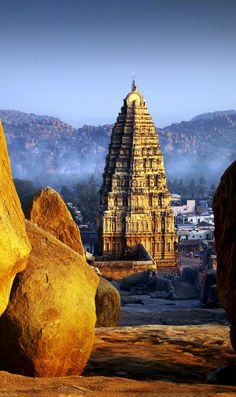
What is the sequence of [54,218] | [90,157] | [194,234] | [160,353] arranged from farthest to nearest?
[90,157], [194,234], [54,218], [160,353]

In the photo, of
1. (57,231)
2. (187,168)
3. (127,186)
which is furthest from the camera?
(187,168)

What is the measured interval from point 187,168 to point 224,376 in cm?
16710

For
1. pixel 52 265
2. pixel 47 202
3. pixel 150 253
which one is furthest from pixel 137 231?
pixel 52 265

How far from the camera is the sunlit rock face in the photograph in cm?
729

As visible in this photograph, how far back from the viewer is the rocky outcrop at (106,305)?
398 inches

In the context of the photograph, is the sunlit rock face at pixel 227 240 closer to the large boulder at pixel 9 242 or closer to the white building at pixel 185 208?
the large boulder at pixel 9 242

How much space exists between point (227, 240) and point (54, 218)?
9.79 feet

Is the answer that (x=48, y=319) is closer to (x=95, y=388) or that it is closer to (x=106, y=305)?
(x=95, y=388)

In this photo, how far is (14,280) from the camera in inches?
268

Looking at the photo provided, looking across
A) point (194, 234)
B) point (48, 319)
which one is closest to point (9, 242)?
point (48, 319)

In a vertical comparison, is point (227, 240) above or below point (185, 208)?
above

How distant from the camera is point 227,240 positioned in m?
7.44

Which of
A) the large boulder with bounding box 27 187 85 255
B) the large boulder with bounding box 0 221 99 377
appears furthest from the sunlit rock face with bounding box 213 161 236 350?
the large boulder with bounding box 27 187 85 255

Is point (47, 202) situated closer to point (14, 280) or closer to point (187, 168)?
point (14, 280)
